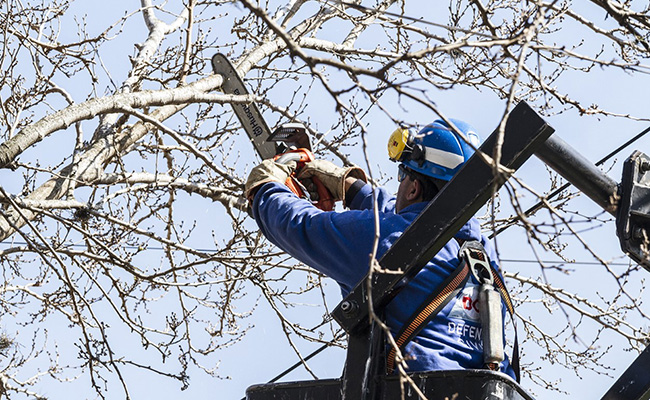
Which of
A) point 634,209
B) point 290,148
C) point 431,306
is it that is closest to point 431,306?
point 431,306

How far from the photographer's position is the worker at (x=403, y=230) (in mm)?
3180

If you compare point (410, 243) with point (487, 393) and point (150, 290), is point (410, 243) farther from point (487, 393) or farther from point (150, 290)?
point (150, 290)

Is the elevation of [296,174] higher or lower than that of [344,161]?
lower

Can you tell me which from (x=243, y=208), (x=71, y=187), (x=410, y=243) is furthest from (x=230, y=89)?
(x=410, y=243)

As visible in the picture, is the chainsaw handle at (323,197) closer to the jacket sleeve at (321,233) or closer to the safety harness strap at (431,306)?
the jacket sleeve at (321,233)

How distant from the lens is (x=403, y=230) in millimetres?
3340

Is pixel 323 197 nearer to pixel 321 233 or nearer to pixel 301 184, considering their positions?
pixel 301 184

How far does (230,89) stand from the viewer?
5.93 metres

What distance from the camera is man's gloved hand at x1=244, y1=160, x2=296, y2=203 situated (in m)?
3.97

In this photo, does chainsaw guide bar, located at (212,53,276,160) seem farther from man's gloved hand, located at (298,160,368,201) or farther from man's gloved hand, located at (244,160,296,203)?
man's gloved hand, located at (244,160,296,203)

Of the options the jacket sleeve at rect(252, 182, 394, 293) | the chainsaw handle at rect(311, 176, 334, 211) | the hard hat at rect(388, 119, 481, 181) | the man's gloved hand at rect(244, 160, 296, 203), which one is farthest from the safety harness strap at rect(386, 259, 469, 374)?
the chainsaw handle at rect(311, 176, 334, 211)

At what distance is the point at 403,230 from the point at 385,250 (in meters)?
0.12

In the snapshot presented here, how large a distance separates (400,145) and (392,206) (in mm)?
709

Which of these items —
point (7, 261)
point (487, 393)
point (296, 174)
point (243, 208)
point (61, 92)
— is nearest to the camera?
point (487, 393)
